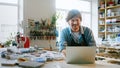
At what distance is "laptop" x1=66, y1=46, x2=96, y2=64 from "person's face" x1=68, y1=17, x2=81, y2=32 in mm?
942

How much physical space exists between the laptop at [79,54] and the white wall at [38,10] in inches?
172

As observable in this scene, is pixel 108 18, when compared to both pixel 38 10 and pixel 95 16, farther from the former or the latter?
pixel 38 10

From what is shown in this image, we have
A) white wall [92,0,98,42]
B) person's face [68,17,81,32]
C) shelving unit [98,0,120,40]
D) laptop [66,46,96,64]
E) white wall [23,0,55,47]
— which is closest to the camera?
laptop [66,46,96,64]

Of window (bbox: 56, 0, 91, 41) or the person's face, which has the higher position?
window (bbox: 56, 0, 91, 41)

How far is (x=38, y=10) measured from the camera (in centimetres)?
600

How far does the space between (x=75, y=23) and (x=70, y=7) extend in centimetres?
510

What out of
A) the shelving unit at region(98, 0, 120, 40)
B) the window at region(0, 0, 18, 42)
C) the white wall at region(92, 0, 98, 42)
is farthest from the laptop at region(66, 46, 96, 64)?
the white wall at region(92, 0, 98, 42)

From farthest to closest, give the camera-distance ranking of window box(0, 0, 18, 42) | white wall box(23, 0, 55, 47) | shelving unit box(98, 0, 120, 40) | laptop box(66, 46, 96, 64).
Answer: shelving unit box(98, 0, 120, 40) < window box(0, 0, 18, 42) < white wall box(23, 0, 55, 47) < laptop box(66, 46, 96, 64)

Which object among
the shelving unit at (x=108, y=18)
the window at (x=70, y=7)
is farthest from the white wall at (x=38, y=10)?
the shelving unit at (x=108, y=18)

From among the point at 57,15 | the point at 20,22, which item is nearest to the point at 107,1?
the point at 57,15

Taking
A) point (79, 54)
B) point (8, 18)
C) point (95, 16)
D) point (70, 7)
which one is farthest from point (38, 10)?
point (79, 54)

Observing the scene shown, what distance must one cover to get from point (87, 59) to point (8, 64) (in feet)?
2.03

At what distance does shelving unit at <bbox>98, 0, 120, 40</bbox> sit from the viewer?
23.8 feet

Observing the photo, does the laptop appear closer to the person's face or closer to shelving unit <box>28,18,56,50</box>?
the person's face
